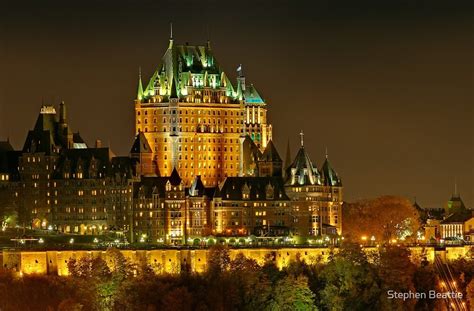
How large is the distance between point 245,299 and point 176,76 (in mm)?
54828

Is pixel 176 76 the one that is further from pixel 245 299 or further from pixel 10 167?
pixel 245 299

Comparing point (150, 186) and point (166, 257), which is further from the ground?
point (150, 186)

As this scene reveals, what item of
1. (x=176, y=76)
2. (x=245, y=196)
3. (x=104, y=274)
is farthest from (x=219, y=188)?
(x=104, y=274)

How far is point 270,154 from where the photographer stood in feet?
633

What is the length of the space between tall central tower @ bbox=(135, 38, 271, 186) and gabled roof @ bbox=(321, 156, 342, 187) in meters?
11.9

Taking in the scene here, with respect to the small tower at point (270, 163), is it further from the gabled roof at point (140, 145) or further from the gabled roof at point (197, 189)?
the gabled roof at point (140, 145)

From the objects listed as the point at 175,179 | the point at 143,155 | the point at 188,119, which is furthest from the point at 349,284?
the point at 188,119

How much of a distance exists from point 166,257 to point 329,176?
88.5ft

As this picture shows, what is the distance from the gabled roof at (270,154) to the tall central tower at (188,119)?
4898mm

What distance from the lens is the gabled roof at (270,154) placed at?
632 feet

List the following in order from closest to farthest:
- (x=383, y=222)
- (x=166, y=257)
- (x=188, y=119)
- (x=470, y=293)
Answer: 1. (x=470, y=293)
2. (x=166, y=257)
3. (x=383, y=222)
4. (x=188, y=119)

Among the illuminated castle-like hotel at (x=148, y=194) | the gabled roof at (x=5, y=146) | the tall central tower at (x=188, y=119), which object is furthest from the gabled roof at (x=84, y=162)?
the tall central tower at (x=188, y=119)

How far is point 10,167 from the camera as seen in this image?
190375mm

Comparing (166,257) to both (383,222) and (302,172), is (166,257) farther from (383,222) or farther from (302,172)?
(383,222)
